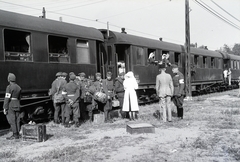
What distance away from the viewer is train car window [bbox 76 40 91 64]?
1145cm

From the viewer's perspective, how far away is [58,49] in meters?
10.8

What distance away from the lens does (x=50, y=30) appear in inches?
405

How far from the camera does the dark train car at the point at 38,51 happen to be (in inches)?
351

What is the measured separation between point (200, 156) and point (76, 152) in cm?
254

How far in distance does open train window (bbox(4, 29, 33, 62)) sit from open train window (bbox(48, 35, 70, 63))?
94 cm

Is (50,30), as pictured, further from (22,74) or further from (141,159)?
(141,159)

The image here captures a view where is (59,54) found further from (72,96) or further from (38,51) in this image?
(72,96)

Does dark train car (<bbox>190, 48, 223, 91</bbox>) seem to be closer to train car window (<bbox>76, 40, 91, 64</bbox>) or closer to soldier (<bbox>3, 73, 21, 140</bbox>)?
train car window (<bbox>76, 40, 91, 64</bbox>)

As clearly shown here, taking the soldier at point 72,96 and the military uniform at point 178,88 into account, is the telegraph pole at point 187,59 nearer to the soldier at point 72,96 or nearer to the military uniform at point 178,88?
the military uniform at point 178,88

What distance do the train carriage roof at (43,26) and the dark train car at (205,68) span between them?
11438 mm

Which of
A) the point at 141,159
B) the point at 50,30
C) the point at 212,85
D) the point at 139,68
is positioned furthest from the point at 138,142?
the point at 212,85

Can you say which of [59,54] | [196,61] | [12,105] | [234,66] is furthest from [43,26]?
[234,66]

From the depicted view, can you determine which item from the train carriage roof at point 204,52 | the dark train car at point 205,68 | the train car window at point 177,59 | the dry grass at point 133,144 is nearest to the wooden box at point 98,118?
the dry grass at point 133,144

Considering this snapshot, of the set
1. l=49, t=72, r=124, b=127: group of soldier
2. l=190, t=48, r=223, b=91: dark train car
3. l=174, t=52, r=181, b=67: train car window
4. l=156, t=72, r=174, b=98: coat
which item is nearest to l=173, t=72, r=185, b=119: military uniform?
l=156, t=72, r=174, b=98: coat
